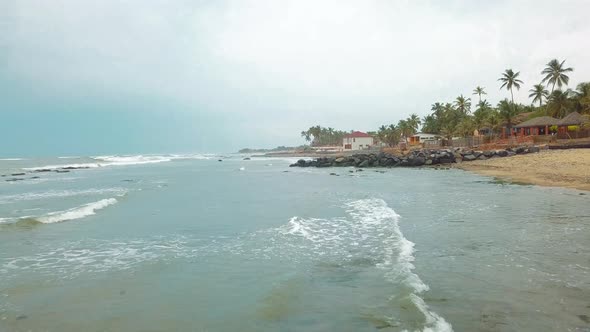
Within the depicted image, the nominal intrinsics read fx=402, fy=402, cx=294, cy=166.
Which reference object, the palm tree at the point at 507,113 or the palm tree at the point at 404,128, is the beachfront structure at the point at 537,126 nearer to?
the palm tree at the point at 507,113

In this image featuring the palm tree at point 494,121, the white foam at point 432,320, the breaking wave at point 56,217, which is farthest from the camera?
the palm tree at point 494,121

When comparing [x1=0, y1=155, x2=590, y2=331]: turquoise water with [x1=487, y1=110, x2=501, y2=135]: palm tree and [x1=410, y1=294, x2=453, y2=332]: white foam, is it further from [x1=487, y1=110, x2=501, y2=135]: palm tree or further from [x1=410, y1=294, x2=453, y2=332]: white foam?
[x1=487, y1=110, x2=501, y2=135]: palm tree

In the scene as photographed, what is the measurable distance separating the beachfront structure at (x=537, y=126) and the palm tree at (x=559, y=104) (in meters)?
7.53

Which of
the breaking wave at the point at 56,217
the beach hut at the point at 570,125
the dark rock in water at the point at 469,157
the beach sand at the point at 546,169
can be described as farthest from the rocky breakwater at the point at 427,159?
the breaking wave at the point at 56,217

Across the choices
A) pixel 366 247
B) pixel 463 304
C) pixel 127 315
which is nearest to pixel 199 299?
pixel 127 315

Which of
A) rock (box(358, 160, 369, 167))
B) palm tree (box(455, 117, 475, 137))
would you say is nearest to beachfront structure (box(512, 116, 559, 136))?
palm tree (box(455, 117, 475, 137))

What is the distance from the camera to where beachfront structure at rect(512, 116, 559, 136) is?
5662cm

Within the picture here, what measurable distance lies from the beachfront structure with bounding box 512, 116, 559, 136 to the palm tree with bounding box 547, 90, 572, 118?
24.7 feet

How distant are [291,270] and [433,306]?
335 centimetres

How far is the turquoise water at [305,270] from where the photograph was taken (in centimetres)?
618

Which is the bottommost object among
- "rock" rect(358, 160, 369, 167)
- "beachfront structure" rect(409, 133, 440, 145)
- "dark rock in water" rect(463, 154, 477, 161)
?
"rock" rect(358, 160, 369, 167)

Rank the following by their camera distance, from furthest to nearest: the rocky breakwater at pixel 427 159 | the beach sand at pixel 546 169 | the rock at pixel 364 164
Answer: the rock at pixel 364 164
the rocky breakwater at pixel 427 159
the beach sand at pixel 546 169

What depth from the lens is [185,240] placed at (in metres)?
12.4

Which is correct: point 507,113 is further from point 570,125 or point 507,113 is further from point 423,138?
point 423,138
